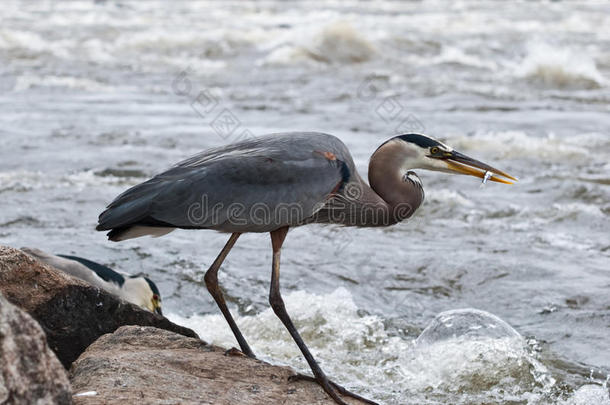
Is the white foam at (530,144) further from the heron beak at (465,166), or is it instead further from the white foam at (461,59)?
the white foam at (461,59)

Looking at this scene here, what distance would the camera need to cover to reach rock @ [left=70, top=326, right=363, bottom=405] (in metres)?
3.55

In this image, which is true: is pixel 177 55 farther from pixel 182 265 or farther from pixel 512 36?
pixel 182 265

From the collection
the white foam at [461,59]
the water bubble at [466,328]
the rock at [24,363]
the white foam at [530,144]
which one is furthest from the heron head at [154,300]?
the white foam at [461,59]

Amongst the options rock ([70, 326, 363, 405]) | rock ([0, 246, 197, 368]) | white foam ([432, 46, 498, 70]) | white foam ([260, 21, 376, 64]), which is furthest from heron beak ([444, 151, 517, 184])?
white foam ([432, 46, 498, 70])

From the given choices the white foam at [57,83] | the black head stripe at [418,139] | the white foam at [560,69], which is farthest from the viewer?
the white foam at [560,69]

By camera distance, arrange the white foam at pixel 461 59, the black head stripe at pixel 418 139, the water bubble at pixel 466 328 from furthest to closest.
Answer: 1. the white foam at pixel 461 59
2. the water bubble at pixel 466 328
3. the black head stripe at pixel 418 139

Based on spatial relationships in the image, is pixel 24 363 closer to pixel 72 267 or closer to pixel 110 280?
pixel 72 267

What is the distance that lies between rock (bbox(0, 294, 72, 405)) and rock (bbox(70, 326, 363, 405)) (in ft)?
2.02

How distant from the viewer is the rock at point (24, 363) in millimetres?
2652

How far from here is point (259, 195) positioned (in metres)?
4.39

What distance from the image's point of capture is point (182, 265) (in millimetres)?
7383

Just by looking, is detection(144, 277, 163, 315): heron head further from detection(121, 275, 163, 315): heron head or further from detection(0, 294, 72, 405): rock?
detection(0, 294, 72, 405): rock

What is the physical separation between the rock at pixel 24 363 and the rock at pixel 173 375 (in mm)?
617

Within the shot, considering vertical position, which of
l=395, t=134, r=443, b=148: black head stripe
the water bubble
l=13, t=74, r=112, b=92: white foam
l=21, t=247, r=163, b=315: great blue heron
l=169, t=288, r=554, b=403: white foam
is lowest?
l=13, t=74, r=112, b=92: white foam
